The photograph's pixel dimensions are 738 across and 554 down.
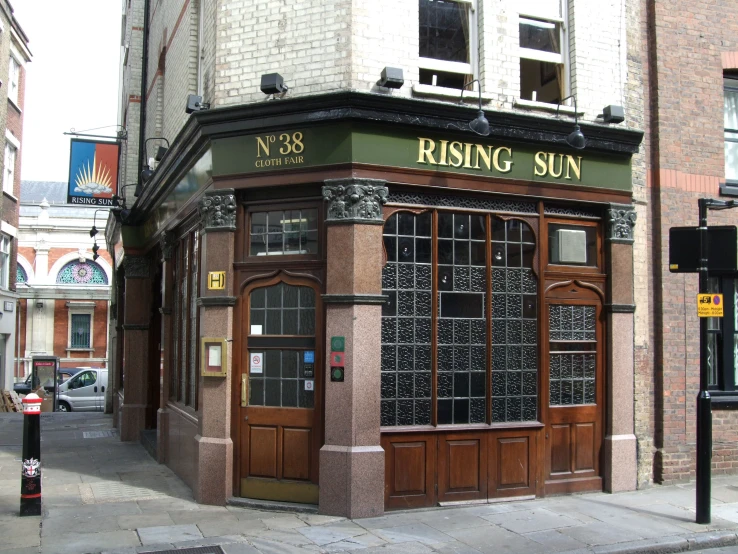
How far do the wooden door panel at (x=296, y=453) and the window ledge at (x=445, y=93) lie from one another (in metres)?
4.18

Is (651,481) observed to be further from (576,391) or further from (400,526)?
(400,526)

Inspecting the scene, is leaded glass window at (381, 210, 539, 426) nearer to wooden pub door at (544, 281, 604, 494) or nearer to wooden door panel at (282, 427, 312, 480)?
wooden pub door at (544, 281, 604, 494)

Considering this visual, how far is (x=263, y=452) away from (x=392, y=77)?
180 inches

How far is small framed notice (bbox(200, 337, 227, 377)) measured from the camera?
8.88 m

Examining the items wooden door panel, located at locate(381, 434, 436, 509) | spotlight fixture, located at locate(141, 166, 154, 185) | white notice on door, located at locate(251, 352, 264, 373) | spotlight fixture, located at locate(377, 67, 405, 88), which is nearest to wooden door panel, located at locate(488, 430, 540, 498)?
wooden door panel, located at locate(381, 434, 436, 509)

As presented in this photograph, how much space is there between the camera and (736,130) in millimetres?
11719

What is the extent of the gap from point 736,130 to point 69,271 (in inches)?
1590

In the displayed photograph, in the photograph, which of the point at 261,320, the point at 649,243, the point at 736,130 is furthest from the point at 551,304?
the point at 736,130

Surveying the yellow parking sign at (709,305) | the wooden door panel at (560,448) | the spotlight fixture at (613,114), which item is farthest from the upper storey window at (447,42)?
the wooden door panel at (560,448)

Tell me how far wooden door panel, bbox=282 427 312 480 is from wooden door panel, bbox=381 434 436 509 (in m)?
0.89

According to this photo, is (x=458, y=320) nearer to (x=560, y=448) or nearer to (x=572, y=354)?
(x=572, y=354)

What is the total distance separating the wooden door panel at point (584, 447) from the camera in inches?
382

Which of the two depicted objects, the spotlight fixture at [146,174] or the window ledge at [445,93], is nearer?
the window ledge at [445,93]

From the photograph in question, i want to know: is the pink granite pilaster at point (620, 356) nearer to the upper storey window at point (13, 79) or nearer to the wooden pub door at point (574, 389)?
the wooden pub door at point (574, 389)
